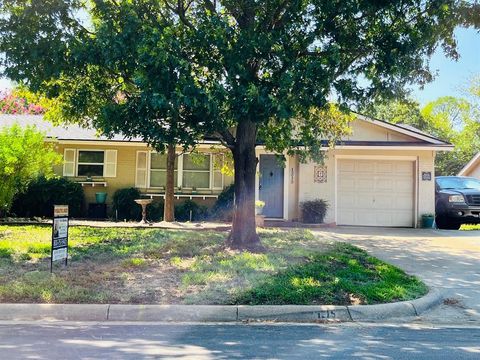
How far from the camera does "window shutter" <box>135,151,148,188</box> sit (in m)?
17.8

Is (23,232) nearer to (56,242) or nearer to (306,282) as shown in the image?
(56,242)

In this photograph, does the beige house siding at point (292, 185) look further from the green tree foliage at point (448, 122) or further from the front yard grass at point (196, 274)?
the green tree foliage at point (448, 122)

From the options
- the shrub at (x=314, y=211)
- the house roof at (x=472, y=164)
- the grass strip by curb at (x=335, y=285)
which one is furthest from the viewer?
the house roof at (x=472, y=164)

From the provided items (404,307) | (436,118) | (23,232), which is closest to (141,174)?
(23,232)

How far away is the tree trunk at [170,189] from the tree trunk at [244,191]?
202 inches

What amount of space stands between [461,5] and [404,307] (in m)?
6.24

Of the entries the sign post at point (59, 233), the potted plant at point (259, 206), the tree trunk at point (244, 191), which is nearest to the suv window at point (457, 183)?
the potted plant at point (259, 206)

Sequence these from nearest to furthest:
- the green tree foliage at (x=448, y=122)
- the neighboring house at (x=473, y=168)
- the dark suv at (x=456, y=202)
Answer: the dark suv at (x=456, y=202), the neighboring house at (x=473, y=168), the green tree foliage at (x=448, y=122)

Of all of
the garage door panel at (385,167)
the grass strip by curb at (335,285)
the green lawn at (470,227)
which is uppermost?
the garage door panel at (385,167)

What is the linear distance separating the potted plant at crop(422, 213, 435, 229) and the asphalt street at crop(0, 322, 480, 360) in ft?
36.9

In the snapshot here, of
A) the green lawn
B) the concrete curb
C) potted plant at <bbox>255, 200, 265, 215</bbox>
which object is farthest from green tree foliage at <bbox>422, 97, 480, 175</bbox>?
the concrete curb

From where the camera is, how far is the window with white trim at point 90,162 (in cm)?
1786

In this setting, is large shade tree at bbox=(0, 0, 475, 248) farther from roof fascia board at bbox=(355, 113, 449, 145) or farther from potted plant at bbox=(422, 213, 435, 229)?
potted plant at bbox=(422, 213, 435, 229)

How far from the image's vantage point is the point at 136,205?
17047mm
